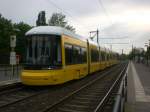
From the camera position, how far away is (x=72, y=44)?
2262cm

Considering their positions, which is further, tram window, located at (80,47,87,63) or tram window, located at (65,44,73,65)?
tram window, located at (80,47,87,63)

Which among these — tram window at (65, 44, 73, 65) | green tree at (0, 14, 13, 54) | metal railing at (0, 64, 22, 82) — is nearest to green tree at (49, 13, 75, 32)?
green tree at (0, 14, 13, 54)

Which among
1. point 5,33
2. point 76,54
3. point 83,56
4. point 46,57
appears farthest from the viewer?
point 5,33

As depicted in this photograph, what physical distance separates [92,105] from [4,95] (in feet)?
14.9

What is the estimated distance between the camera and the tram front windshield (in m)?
18.9

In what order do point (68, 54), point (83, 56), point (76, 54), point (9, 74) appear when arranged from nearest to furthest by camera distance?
point (68, 54) → point (76, 54) → point (83, 56) → point (9, 74)

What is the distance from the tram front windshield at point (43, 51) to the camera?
18875mm

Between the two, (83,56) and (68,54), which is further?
(83,56)

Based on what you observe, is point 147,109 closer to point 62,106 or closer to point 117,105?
point 62,106

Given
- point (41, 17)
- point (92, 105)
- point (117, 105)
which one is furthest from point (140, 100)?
point (41, 17)

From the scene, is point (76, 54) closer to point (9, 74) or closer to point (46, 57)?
point (46, 57)

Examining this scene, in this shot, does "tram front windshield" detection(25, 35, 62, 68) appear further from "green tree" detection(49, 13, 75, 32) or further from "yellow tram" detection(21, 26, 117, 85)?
"green tree" detection(49, 13, 75, 32)

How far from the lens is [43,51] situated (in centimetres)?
1902

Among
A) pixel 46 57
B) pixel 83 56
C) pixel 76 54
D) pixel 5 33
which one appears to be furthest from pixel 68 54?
pixel 5 33
